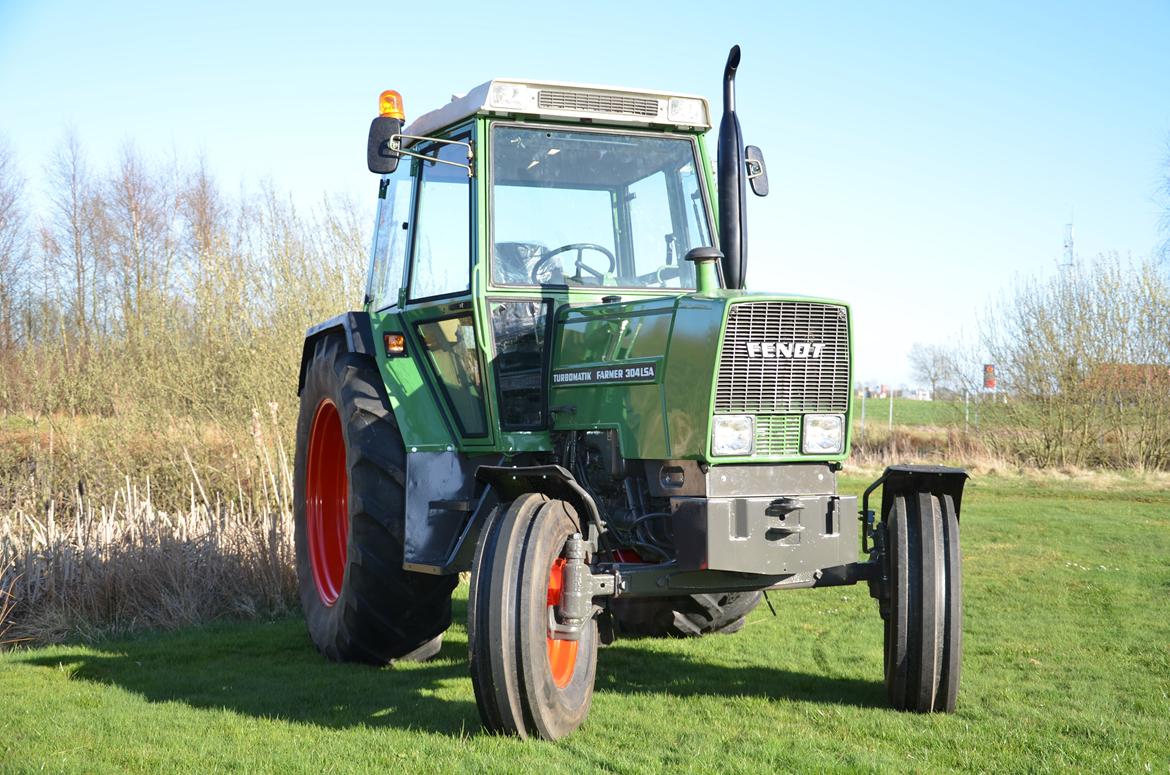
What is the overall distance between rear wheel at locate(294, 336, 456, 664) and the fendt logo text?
178 cm

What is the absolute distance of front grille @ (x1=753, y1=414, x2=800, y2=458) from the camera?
472cm

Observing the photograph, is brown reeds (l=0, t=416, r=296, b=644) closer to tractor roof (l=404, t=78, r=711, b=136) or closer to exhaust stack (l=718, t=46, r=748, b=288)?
tractor roof (l=404, t=78, r=711, b=136)

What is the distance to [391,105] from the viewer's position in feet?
18.2

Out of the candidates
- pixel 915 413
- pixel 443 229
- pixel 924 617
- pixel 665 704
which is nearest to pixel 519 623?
pixel 665 704

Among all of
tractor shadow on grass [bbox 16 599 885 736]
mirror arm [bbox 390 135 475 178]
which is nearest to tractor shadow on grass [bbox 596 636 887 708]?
tractor shadow on grass [bbox 16 599 885 736]

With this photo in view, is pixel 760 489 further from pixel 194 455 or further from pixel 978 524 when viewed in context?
pixel 978 524

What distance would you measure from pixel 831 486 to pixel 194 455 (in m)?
7.96

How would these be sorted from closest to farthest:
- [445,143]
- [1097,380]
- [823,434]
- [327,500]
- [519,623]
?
[519,623] → [823,434] → [445,143] → [327,500] → [1097,380]

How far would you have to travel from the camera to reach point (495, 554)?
171 inches

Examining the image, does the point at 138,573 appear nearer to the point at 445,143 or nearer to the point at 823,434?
the point at 445,143

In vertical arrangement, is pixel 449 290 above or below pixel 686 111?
below

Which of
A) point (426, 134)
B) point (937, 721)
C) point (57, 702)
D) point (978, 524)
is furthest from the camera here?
point (978, 524)

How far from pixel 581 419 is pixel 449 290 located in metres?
0.96

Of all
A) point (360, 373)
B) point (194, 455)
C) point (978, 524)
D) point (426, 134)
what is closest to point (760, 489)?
point (360, 373)
